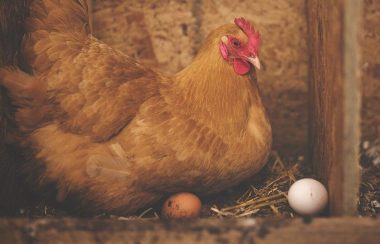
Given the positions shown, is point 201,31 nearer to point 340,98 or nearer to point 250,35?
point 250,35

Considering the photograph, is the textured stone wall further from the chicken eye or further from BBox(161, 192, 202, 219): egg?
BBox(161, 192, 202, 219): egg

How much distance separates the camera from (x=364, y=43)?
2.11 m

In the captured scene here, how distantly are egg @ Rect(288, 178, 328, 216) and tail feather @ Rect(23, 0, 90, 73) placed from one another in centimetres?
99

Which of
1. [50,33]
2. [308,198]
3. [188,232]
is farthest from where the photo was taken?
[50,33]

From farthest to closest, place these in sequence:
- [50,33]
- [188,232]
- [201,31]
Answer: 1. [201,31]
2. [50,33]
3. [188,232]

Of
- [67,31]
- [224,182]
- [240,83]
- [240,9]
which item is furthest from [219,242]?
[240,9]

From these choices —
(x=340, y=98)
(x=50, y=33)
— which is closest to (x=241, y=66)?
(x=340, y=98)

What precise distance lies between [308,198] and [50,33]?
1.15 meters

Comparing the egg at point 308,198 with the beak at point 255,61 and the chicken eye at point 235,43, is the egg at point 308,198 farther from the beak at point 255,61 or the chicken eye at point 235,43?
the chicken eye at point 235,43

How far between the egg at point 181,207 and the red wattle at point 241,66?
0.53 m

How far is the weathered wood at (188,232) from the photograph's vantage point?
1.32 metres

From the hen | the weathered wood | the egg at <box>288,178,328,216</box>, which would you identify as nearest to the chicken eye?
the hen

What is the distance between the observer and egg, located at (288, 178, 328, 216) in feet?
5.33

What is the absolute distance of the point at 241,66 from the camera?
184cm
